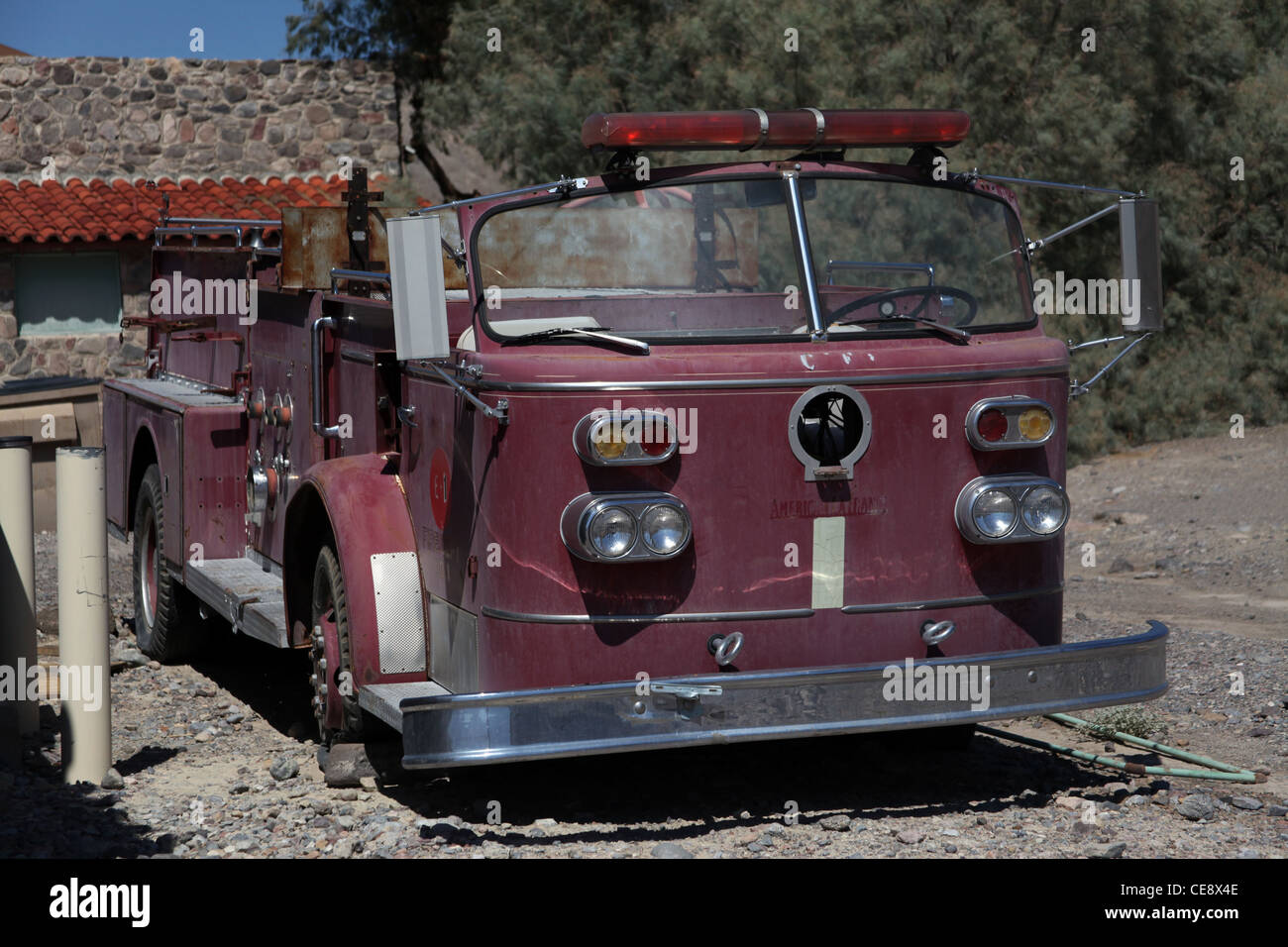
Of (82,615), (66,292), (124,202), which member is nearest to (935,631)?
(82,615)

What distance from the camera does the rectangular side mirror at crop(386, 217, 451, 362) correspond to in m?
4.48

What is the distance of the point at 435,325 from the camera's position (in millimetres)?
4500

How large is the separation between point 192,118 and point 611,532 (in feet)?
51.0

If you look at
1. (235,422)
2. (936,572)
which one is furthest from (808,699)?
(235,422)

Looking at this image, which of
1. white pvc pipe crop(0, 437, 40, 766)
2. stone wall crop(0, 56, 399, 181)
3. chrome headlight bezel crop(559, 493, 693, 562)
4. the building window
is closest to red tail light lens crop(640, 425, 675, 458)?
chrome headlight bezel crop(559, 493, 693, 562)

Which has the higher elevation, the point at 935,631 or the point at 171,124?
the point at 171,124

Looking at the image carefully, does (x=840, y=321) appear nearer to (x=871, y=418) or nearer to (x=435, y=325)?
(x=871, y=418)

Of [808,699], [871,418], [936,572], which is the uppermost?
[871,418]

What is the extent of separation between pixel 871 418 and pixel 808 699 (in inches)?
35.3

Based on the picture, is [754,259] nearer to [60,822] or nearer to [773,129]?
[773,129]

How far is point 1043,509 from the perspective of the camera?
4914mm

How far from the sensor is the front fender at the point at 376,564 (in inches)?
201

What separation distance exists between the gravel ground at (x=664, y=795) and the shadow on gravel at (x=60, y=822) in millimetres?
10

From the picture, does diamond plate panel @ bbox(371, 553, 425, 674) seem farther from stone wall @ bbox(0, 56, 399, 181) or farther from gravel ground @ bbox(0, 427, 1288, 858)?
stone wall @ bbox(0, 56, 399, 181)
